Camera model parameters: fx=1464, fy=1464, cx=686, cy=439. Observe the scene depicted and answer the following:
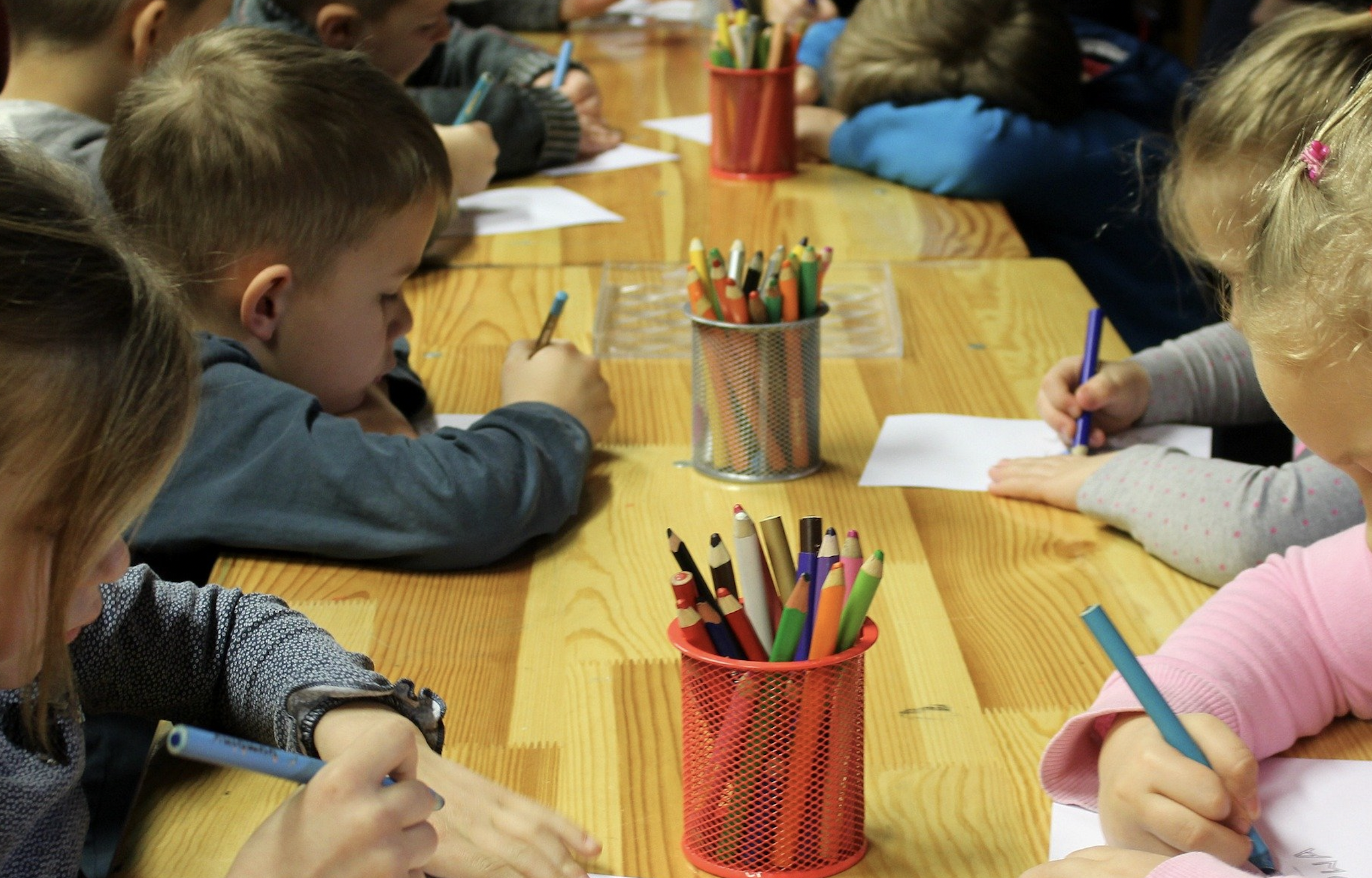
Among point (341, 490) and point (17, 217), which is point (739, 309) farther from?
point (17, 217)

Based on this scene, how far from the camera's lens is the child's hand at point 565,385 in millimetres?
1230

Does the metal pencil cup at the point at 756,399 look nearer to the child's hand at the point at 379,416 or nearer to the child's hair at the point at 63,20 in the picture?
the child's hand at the point at 379,416

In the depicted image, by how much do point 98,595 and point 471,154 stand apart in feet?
4.29

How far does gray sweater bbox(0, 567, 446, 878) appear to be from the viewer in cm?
83

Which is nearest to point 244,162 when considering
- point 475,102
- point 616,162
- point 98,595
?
point 98,595

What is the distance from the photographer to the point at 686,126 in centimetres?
233

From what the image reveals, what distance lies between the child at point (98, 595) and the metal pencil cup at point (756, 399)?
1.36 feet

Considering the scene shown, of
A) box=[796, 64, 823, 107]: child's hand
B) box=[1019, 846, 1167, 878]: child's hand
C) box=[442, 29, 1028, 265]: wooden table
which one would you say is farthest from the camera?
box=[796, 64, 823, 107]: child's hand

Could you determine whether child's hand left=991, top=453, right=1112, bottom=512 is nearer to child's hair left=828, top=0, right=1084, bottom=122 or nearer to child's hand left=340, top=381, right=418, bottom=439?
child's hand left=340, top=381, right=418, bottom=439

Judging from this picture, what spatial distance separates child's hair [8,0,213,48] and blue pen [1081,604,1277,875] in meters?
1.22

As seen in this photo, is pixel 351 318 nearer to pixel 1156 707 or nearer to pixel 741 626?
pixel 741 626

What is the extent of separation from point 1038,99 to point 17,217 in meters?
1.71

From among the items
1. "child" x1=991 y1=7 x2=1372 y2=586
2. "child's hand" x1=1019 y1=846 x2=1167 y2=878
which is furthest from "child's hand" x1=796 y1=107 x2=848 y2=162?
"child's hand" x1=1019 y1=846 x2=1167 y2=878

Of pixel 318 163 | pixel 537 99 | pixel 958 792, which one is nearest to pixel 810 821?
pixel 958 792
